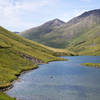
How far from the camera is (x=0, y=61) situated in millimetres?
138750

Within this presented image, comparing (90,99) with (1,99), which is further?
(90,99)

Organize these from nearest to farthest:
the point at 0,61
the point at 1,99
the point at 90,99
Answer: the point at 1,99 < the point at 90,99 < the point at 0,61

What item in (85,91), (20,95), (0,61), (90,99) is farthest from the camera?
(0,61)

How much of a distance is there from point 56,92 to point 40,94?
301 inches

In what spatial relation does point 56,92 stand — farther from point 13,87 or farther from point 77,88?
point 13,87

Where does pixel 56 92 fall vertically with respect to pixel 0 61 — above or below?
below

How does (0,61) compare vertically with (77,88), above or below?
above

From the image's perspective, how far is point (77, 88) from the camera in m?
88.0

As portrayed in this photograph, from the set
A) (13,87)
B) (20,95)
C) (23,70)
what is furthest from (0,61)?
(20,95)

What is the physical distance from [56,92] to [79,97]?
11969 mm

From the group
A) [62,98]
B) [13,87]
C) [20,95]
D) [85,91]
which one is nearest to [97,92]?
[85,91]

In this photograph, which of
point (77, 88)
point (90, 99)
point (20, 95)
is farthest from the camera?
point (77, 88)

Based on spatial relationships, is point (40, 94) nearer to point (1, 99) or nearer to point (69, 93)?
point (69, 93)

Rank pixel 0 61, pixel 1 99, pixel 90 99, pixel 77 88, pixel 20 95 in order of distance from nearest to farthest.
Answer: pixel 1 99 → pixel 90 99 → pixel 20 95 → pixel 77 88 → pixel 0 61
